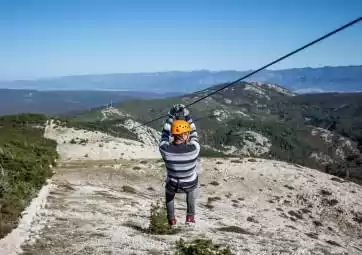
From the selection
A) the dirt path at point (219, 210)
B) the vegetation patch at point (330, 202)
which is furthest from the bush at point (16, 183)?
the vegetation patch at point (330, 202)

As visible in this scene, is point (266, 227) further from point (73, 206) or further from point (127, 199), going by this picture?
point (73, 206)

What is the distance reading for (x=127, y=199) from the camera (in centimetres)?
3092

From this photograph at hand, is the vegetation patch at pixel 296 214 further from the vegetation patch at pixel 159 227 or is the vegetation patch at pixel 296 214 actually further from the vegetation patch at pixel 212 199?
the vegetation patch at pixel 159 227

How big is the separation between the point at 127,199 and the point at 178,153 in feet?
65.2

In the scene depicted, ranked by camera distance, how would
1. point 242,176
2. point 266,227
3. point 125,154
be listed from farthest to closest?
point 125,154 → point 242,176 → point 266,227

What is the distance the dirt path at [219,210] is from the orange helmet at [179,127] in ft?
25.1

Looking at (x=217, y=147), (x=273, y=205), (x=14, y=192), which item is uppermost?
(x=14, y=192)

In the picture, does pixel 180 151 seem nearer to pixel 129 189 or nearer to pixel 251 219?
pixel 251 219

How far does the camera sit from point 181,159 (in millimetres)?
11797

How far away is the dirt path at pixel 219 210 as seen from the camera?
19.5 m

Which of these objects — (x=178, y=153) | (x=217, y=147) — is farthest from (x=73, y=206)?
(x=217, y=147)

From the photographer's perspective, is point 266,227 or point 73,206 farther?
point 266,227

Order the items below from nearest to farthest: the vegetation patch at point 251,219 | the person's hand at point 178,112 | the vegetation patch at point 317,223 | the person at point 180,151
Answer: the person at point 180,151
the person's hand at point 178,112
the vegetation patch at point 251,219
the vegetation patch at point 317,223

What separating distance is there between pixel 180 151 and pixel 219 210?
77.2ft
